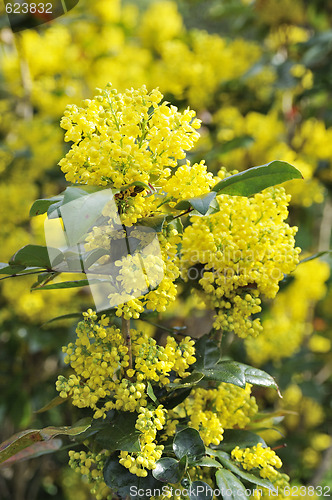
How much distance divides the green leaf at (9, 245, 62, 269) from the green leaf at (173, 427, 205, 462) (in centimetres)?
26

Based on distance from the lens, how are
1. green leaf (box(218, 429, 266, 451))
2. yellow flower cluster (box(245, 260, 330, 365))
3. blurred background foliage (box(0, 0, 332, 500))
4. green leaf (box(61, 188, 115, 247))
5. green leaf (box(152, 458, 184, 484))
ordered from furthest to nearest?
yellow flower cluster (box(245, 260, 330, 365)) → blurred background foliage (box(0, 0, 332, 500)) → green leaf (box(218, 429, 266, 451)) → green leaf (box(152, 458, 184, 484)) → green leaf (box(61, 188, 115, 247))

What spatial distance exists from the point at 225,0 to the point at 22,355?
1.60m

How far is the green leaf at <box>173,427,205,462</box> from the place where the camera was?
21.1 inches

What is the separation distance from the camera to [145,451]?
50 centimetres

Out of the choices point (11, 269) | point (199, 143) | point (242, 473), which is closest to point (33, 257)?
point (11, 269)

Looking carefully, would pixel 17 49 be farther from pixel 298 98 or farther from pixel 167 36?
pixel 298 98

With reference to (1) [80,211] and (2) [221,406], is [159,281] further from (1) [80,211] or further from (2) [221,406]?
(2) [221,406]

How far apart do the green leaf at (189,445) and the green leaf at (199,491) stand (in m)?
0.03

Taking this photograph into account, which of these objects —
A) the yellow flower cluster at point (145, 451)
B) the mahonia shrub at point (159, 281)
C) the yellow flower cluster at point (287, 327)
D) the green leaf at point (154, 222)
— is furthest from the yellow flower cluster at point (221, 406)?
the yellow flower cluster at point (287, 327)

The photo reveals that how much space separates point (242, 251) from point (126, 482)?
12.3 inches

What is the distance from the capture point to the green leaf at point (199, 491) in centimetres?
52

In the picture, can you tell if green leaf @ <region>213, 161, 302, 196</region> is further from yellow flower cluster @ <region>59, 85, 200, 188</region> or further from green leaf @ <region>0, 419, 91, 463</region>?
green leaf @ <region>0, 419, 91, 463</region>

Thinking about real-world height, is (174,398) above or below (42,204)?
below

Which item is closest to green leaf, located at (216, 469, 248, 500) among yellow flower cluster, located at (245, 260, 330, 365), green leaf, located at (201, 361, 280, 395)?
green leaf, located at (201, 361, 280, 395)
